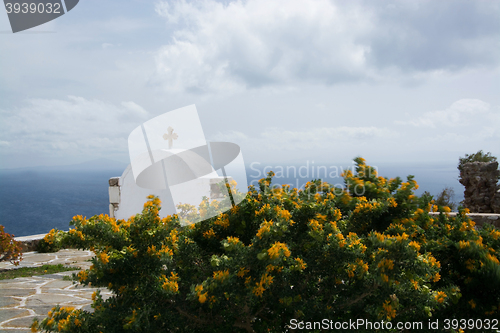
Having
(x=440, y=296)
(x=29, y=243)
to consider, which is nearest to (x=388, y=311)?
(x=440, y=296)

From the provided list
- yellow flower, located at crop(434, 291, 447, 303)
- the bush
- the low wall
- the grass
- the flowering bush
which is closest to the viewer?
the flowering bush

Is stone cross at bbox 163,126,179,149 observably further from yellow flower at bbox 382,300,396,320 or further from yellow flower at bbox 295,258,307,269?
yellow flower at bbox 382,300,396,320

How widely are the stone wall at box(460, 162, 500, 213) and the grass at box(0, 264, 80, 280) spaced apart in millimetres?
11573

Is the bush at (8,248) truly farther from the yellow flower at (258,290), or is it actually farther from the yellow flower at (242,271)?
the yellow flower at (258,290)

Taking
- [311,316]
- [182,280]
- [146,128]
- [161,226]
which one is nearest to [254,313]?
[311,316]

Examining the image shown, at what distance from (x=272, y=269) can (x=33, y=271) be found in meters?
5.92

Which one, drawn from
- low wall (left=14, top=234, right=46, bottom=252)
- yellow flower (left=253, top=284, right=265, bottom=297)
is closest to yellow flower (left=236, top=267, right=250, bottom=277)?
yellow flower (left=253, top=284, right=265, bottom=297)

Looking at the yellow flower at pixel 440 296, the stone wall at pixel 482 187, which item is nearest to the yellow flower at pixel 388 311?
the yellow flower at pixel 440 296

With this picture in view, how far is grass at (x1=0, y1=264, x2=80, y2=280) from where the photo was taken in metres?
5.97

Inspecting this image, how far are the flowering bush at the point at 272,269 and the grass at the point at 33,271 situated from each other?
14.4ft

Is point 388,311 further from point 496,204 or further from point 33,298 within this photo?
point 496,204

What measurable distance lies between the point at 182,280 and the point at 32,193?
10981cm

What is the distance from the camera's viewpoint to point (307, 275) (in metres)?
2.57

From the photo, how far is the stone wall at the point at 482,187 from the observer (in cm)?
1076
